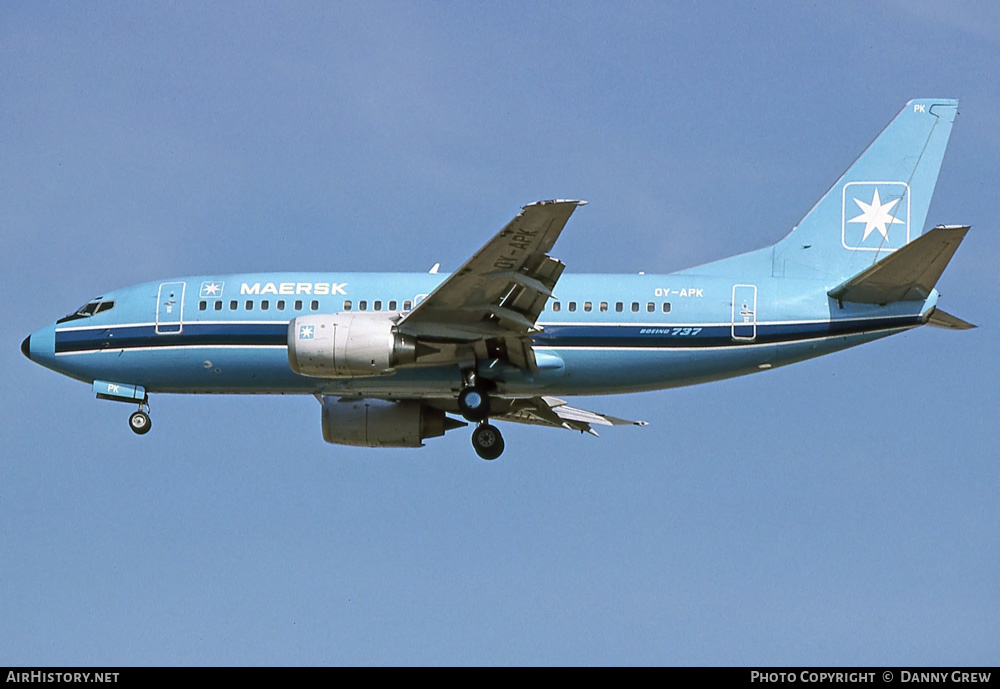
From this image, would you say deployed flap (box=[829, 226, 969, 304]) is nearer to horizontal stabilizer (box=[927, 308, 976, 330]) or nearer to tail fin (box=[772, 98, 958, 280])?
horizontal stabilizer (box=[927, 308, 976, 330])

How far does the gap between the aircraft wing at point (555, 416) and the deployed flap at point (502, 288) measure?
17.1ft

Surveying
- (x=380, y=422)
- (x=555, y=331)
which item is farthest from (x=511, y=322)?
(x=380, y=422)

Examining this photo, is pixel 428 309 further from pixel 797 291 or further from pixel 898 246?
pixel 898 246

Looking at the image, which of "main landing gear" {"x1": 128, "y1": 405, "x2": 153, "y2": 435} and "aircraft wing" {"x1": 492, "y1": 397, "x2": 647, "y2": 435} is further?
"aircraft wing" {"x1": 492, "y1": 397, "x2": 647, "y2": 435}

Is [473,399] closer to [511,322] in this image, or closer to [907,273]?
[511,322]

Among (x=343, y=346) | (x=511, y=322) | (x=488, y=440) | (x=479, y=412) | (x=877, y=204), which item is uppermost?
(x=877, y=204)

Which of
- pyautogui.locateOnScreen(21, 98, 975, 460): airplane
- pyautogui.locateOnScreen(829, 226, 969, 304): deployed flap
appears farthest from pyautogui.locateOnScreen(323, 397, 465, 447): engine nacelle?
pyautogui.locateOnScreen(829, 226, 969, 304): deployed flap

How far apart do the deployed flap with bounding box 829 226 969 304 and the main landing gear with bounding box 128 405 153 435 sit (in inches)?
680


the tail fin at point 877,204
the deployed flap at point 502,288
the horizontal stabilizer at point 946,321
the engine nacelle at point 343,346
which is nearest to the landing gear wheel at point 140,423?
the engine nacelle at point 343,346

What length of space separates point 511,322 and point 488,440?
332cm

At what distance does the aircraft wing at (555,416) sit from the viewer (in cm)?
4494

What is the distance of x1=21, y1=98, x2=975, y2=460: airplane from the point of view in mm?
38406

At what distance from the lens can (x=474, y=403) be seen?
39.8 meters
